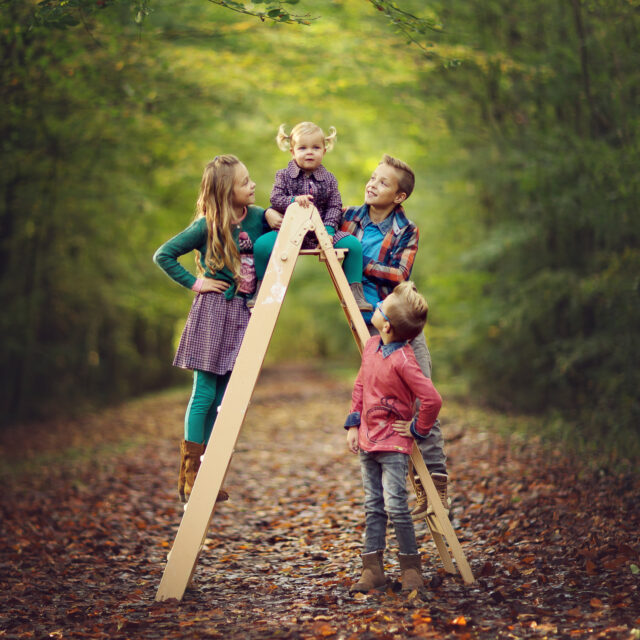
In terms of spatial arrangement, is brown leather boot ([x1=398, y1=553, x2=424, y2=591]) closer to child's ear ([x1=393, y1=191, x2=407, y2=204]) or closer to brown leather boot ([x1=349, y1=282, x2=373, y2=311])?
brown leather boot ([x1=349, y1=282, x2=373, y2=311])

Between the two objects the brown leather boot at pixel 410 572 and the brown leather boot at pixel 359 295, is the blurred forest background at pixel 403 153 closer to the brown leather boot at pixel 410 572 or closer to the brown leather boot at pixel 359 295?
the brown leather boot at pixel 359 295

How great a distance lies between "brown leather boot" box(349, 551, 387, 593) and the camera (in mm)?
4168

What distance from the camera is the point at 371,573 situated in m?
4.18

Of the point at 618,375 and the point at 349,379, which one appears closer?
the point at 618,375

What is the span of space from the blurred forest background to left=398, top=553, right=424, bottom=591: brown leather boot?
3.33 meters

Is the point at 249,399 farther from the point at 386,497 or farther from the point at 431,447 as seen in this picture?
the point at 431,447

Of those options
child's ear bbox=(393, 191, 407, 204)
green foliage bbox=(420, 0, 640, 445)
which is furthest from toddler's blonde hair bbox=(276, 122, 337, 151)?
green foliage bbox=(420, 0, 640, 445)

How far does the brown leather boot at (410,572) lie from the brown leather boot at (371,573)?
130 millimetres

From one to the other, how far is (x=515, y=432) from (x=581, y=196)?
3473 mm

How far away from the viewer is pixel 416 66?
10453 millimetres

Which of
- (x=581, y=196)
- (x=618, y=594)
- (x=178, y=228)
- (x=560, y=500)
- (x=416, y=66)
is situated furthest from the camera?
(x=178, y=228)

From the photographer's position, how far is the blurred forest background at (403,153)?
7.54 metres

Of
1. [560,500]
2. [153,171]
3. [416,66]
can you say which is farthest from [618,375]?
[153,171]

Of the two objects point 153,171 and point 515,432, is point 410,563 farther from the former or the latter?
point 153,171
